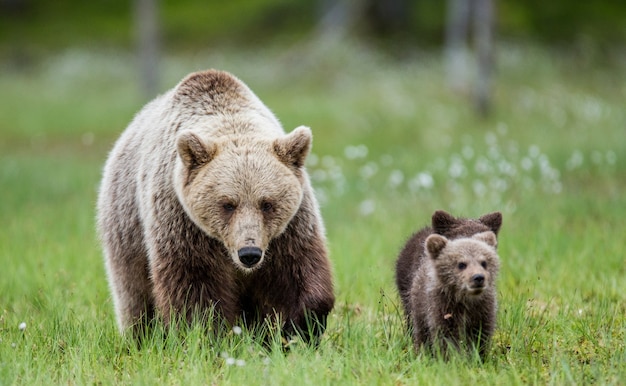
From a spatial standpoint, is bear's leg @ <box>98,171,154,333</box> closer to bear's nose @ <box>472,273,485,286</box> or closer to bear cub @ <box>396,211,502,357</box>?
bear cub @ <box>396,211,502,357</box>

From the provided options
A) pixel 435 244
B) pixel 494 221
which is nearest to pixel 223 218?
pixel 435 244

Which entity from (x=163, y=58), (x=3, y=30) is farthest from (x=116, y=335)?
(x=3, y=30)

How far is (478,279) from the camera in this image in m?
4.88

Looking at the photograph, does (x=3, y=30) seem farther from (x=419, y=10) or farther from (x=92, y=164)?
(x=92, y=164)

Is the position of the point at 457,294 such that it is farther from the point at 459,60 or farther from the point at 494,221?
the point at 459,60

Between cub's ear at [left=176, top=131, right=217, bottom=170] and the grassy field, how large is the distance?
1.05 metres

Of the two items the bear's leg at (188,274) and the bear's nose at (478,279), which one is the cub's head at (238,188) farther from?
the bear's nose at (478,279)

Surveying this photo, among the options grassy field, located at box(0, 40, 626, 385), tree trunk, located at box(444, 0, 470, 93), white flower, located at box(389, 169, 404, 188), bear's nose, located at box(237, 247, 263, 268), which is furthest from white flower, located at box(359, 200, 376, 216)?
tree trunk, located at box(444, 0, 470, 93)

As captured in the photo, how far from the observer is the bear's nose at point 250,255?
502cm

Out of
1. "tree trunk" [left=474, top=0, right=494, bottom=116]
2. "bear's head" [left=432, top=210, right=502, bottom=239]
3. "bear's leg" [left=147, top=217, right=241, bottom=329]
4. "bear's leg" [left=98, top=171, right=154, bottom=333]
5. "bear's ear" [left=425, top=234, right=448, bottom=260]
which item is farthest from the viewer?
"tree trunk" [left=474, top=0, right=494, bottom=116]

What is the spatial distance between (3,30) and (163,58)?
1253 centimetres

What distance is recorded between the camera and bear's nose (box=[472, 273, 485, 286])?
16.0 feet

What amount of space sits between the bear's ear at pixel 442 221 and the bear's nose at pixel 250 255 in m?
1.30

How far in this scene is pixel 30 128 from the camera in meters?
21.1
